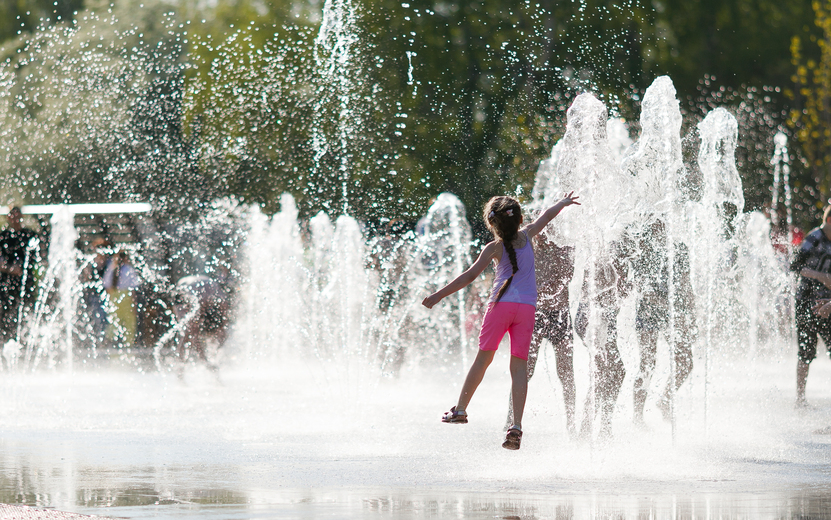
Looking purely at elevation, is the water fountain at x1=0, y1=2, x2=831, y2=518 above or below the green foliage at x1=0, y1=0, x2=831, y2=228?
below

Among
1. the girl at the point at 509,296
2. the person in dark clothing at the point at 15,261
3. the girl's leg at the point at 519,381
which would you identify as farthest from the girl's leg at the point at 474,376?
the person in dark clothing at the point at 15,261

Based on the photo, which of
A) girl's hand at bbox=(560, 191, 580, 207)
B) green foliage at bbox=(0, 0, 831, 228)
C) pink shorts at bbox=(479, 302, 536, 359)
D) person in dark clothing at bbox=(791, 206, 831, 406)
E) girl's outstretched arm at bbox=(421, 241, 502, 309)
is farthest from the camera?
green foliage at bbox=(0, 0, 831, 228)

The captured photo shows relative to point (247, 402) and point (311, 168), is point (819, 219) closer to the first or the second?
point (311, 168)

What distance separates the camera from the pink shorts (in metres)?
6.00

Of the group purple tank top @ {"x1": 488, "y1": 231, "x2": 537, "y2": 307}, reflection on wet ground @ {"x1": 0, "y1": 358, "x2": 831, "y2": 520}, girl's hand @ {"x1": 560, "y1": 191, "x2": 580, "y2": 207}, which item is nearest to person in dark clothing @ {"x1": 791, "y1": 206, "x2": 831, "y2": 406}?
reflection on wet ground @ {"x1": 0, "y1": 358, "x2": 831, "y2": 520}

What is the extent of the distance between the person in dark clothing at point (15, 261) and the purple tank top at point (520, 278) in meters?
7.92

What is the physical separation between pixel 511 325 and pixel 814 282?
374 centimetres

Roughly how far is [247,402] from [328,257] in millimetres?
9014

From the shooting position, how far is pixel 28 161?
1003 inches

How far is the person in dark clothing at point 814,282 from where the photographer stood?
343 inches

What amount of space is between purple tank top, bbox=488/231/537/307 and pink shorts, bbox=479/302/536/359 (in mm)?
36

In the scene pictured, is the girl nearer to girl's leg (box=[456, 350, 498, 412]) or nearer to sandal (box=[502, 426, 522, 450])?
girl's leg (box=[456, 350, 498, 412])

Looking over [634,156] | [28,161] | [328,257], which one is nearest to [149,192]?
[28,161]

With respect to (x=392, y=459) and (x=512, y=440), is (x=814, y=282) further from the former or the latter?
(x=512, y=440)
